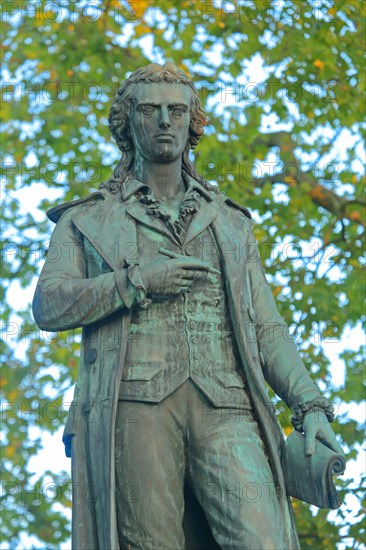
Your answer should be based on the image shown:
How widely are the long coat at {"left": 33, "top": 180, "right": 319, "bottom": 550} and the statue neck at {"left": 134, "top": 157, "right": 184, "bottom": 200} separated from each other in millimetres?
123

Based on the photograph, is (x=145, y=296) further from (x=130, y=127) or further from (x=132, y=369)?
(x=130, y=127)

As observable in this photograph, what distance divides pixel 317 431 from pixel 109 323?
996 mm

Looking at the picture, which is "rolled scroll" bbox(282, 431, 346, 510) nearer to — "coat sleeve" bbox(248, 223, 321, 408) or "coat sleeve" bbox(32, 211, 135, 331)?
"coat sleeve" bbox(248, 223, 321, 408)

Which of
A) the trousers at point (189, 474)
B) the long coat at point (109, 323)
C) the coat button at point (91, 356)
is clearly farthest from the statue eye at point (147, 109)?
the trousers at point (189, 474)

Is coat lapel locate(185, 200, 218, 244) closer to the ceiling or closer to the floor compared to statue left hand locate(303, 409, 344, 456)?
closer to the ceiling

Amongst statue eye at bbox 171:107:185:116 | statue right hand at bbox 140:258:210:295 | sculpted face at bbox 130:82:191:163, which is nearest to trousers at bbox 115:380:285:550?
statue right hand at bbox 140:258:210:295

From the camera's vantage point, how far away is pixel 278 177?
1598 centimetres

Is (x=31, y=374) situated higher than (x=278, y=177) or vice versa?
(x=278, y=177)

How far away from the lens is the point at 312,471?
7.14 meters

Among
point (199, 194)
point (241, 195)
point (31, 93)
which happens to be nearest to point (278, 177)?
point (241, 195)

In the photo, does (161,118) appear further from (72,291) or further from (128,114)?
(72,291)

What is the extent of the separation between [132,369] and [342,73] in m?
8.95

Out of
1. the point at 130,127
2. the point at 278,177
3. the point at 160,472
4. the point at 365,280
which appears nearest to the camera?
the point at 160,472

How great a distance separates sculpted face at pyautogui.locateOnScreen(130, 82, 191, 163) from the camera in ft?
25.2
